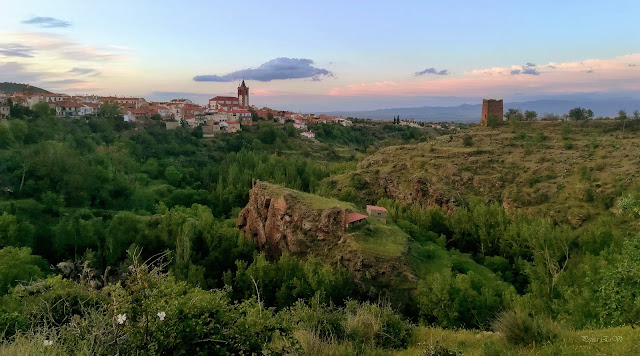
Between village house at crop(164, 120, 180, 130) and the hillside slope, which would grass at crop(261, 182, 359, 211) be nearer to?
the hillside slope

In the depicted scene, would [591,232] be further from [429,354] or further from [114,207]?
[114,207]

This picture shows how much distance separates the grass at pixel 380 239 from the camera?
21.5 m

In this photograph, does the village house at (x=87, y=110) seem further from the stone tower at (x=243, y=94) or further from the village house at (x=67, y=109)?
the stone tower at (x=243, y=94)

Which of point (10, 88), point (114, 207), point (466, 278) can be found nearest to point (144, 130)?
point (114, 207)

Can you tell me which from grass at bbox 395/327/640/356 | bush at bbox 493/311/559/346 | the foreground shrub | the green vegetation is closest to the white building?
the green vegetation

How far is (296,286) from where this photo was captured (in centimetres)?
1834

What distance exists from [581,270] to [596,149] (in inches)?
1064

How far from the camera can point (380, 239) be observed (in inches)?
899

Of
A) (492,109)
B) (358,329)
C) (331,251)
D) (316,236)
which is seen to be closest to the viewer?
(358,329)

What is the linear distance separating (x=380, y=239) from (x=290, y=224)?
18.4 ft

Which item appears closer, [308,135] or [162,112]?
[308,135]

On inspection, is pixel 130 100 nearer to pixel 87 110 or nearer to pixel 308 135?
pixel 87 110

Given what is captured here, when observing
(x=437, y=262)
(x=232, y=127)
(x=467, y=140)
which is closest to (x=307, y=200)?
(x=437, y=262)

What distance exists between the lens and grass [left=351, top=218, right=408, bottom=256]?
2152cm
